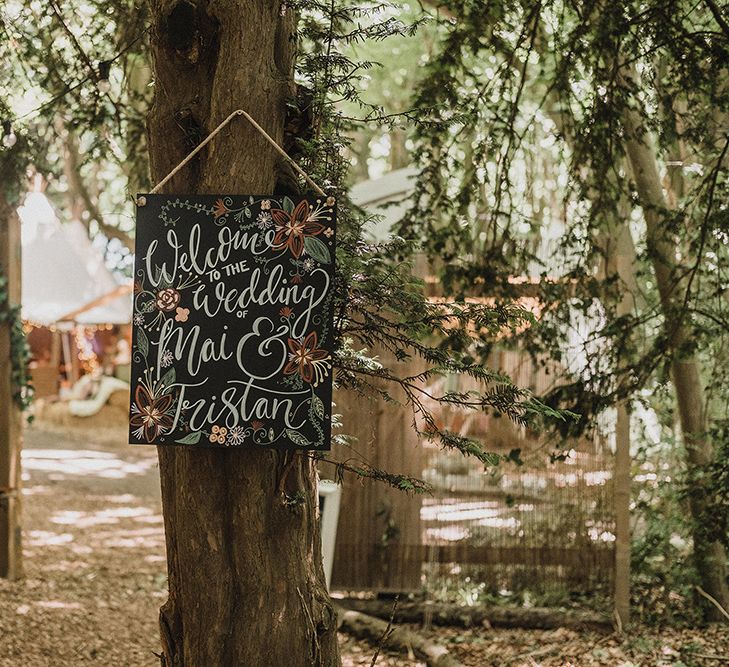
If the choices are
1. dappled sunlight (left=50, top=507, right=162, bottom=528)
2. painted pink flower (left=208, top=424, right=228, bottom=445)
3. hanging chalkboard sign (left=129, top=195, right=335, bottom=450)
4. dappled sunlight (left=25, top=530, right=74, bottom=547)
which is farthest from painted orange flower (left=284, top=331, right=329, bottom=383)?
dappled sunlight (left=50, top=507, right=162, bottom=528)

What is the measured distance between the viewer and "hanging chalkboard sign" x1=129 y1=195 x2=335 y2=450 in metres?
2.90

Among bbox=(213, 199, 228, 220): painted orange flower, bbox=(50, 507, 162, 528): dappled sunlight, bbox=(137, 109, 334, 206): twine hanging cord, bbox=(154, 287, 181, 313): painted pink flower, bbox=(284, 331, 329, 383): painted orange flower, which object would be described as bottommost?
bbox=(50, 507, 162, 528): dappled sunlight

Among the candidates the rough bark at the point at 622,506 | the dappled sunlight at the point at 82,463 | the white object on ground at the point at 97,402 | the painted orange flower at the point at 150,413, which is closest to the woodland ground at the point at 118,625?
the rough bark at the point at 622,506

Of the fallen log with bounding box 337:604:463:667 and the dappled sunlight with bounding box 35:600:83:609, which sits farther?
the dappled sunlight with bounding box 35:600:83:609

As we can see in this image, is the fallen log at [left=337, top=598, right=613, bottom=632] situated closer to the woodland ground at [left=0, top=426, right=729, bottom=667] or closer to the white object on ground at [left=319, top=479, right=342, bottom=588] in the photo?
the woodland ground at [left=0, top=426, right=729, bottom=667]

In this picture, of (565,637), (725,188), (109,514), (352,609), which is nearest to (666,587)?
(565,637)

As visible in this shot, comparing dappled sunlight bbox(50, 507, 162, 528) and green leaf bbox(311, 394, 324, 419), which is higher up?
green leaf bbox(311, 394, 324, 419)

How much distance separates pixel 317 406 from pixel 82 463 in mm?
12872

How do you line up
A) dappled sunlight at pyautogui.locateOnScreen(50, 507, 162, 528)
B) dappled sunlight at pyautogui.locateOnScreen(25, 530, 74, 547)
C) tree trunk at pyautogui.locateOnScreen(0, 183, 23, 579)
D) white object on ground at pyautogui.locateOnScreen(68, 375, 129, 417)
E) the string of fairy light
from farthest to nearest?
white object on ground at pyautogui.locateOnScreen(68, 375, 129, 417) → dappled sunlight at pyautogui.locateOnScreen(50, 507, 162, 528) → dappled sunlight at pyautogui.locateOnScreen(25, 530, 74, 547) → tree trunk at pyautogui.locateOnScreen(0, 183, 23, 579) → the string of fairy light

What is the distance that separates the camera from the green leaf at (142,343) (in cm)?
296

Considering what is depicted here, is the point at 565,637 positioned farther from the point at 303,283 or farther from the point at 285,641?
the point at 303,283

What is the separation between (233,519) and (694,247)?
3824mm

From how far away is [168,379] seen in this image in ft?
9.63

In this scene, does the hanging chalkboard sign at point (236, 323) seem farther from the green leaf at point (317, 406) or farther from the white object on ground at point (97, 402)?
the white object on ground at point (97, 402)
